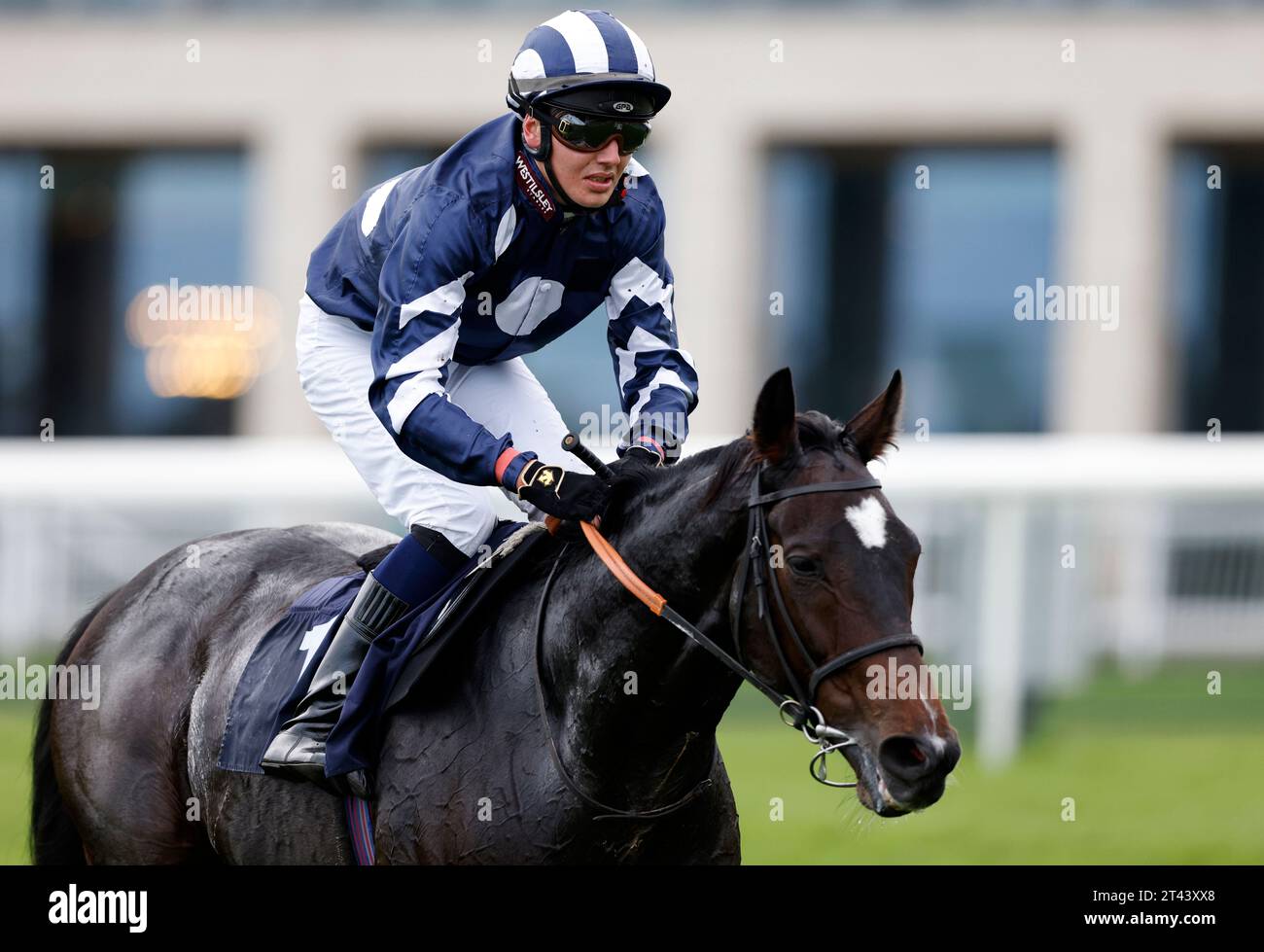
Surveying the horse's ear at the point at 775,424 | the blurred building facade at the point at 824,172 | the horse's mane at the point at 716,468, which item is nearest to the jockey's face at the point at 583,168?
the horse's mane at the point at 716,468

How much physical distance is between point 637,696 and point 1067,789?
5.49 metres

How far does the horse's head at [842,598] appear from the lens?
296cm

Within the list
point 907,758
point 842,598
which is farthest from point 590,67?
point 907,758

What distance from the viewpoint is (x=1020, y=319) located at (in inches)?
739

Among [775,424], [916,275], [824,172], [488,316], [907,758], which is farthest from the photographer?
[916,275]

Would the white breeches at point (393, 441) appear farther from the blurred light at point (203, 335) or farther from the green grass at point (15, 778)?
the blurred light at point (203, 335)

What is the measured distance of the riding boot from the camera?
3.74m

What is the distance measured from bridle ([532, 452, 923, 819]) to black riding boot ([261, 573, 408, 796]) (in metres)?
0.53

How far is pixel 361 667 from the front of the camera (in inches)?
144

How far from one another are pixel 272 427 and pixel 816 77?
6.63m

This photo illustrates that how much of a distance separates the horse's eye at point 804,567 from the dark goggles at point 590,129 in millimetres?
1000

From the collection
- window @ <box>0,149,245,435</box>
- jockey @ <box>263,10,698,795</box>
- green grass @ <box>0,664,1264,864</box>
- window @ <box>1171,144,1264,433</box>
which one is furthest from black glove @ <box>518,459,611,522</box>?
window @ <box>1171,144,1264,433</box>

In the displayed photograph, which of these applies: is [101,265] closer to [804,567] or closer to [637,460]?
[637,460]
